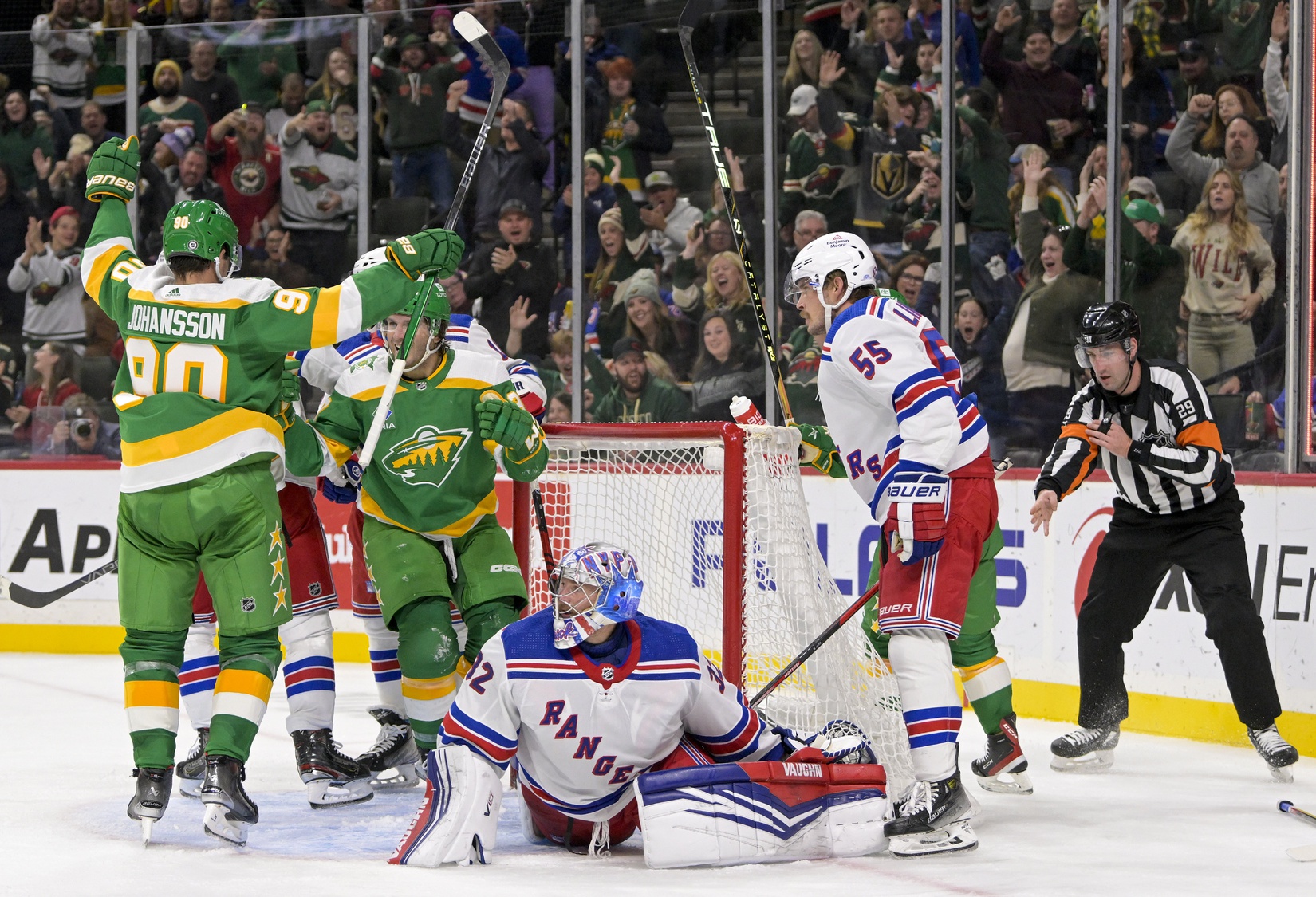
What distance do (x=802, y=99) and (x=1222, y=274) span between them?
205 centimetres

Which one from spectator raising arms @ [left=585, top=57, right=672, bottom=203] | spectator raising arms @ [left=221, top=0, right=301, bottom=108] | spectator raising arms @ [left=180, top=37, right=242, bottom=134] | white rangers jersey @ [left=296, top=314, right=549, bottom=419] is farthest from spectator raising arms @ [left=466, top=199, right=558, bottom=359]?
white rangers jersey @ [left=296, top=314, right=549, bottom=419]

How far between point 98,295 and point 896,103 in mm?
4285

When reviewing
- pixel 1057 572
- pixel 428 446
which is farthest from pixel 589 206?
pixel 428 446

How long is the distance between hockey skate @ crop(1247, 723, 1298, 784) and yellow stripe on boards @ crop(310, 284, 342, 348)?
247cm

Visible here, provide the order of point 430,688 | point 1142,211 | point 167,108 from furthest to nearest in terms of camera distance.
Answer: point 167,108, point 1142,211, point 430,688

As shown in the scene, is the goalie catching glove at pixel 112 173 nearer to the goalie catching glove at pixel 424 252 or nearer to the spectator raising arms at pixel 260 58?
the goalie catching glove at pixel 424 252

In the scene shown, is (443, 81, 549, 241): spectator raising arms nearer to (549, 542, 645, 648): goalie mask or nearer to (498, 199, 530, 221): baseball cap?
(498, 199, 530, 221): baseball cap

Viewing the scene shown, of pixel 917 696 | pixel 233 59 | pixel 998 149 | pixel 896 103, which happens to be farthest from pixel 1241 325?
pixel 233 59

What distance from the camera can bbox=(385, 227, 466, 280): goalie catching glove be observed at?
3.12 metres

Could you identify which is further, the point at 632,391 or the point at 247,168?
the point at 247,168

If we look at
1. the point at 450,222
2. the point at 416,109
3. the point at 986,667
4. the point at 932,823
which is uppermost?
the point at 416,109

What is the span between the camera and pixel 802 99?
6.93 meters

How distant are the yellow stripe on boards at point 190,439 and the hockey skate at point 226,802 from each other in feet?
1.95

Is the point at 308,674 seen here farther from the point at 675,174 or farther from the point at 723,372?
the point at 675,174
